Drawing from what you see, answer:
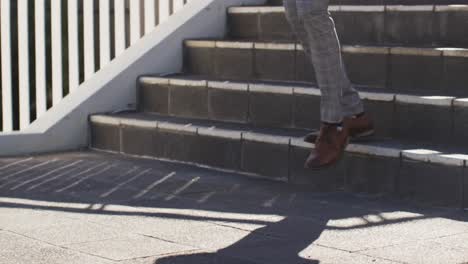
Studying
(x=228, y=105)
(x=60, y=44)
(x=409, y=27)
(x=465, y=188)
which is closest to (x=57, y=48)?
(x=60, y=44)

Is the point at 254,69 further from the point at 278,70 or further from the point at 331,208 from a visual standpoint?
the point at 331,208

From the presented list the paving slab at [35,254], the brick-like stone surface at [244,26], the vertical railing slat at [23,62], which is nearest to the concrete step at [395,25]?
the brick-like stone surface at [244,26]

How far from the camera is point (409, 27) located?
5.67 meters

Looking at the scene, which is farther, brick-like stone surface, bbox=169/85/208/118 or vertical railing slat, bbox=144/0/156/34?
vertical railing slat, bbox=144/0/156/34

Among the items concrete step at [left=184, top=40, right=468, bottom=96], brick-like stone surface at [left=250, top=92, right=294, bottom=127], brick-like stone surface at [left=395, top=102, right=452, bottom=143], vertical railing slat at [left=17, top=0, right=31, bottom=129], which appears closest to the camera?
brick-like stone surface at [left=395, top=102, right=452, bottom=143]

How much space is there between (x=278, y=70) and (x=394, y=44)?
696 mm

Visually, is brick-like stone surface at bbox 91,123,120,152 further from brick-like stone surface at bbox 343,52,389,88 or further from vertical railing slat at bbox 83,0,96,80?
brick-like stone surface at bbox 343,52,389,88

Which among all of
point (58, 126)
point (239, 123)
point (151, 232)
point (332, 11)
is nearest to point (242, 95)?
point (239, 123)

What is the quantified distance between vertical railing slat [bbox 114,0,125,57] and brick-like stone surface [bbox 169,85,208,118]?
0.57m

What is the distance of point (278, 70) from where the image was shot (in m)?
6.02

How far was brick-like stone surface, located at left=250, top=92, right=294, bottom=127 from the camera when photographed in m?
5.57

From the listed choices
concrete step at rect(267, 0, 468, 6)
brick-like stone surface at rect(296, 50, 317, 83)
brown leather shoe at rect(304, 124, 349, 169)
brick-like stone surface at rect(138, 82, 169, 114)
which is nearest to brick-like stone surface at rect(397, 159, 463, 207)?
brown leather shoe at rect(304, 124, 349, 169)

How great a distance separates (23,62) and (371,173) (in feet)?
8.74

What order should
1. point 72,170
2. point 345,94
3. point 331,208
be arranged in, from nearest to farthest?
1. point 331,208
2. point 345,94
3. point 72,170
